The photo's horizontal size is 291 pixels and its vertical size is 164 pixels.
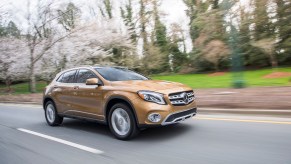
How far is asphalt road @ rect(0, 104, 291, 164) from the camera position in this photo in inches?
207

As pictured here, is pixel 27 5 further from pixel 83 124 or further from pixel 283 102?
pixel 283 102

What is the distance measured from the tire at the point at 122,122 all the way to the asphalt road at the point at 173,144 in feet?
0.55

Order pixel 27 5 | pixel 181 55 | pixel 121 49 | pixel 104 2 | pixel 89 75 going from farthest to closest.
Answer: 1. pixel 181 55
2. pixel 104 2
3. pixel 121 49
4. pixel 27 5
5. pixel 89 75

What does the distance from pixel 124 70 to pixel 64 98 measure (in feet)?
6.11

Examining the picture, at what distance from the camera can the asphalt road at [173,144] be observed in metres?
5.26

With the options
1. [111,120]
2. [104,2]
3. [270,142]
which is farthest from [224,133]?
[104,2]

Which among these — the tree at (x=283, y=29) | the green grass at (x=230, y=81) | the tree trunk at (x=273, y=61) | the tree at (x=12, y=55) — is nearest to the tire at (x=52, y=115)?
the green grass at (x=230, y=81)

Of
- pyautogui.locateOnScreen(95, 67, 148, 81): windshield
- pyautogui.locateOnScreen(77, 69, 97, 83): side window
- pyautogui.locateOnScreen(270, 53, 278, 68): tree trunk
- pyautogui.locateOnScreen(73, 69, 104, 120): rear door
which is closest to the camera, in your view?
pyautogui.locateOnScreen(73, 69, 104, 120): rear door

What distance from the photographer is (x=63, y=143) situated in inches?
277

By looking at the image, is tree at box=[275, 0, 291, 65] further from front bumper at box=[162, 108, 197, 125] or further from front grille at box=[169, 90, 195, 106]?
front bumper at box=[162, 108, 197, 125]

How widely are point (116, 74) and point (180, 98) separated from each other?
1.89 m

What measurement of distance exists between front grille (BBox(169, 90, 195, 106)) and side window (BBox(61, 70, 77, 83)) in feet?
10.8

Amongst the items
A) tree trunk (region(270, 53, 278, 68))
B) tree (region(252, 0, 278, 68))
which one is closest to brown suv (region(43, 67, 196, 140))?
tree trunk (region(270, 53, 278, 68))

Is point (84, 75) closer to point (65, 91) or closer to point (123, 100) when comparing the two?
point (65, 91)
